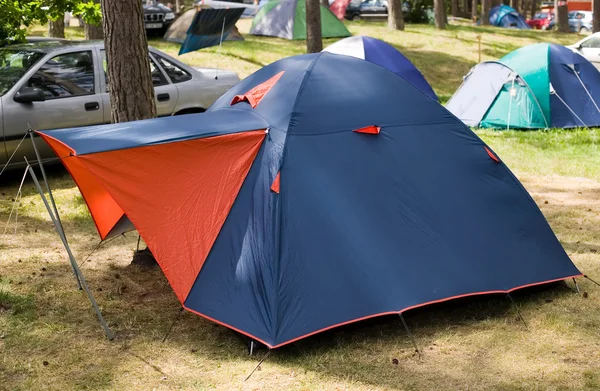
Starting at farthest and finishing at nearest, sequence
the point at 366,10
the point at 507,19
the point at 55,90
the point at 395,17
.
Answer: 1. the point at 507,19
2. the point at 366,10
3. the point at 395,17
4. the point at 55,90

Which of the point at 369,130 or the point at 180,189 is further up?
the point at 369,130

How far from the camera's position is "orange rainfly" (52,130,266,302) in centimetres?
528

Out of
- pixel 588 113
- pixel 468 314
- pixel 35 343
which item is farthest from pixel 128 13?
pixel 588 113

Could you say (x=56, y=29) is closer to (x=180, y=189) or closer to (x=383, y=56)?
(x=383, y=56)

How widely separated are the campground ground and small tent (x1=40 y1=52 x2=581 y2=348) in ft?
0.79

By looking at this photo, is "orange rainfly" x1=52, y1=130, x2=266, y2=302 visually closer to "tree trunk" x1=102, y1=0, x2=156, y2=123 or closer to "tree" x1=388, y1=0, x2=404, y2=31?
"tree trunk" x1=102, y1=0, x2=156, y2=123

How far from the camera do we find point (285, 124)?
18.2 ft

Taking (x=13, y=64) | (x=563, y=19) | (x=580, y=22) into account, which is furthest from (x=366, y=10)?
(x=13, y=64)

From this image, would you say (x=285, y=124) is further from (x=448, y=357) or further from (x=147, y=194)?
(x=448, y=357)

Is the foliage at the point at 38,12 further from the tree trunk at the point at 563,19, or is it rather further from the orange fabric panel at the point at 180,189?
the tree trunk at the point at 563,19

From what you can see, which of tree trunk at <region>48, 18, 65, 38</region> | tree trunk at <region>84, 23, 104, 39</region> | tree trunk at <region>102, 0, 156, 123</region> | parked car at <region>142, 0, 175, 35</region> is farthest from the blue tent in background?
tree trunk at <region>102, 0, 156, 123</region>

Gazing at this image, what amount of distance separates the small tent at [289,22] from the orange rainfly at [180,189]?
1614cm

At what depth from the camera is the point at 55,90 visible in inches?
367

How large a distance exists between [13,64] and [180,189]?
489cm
